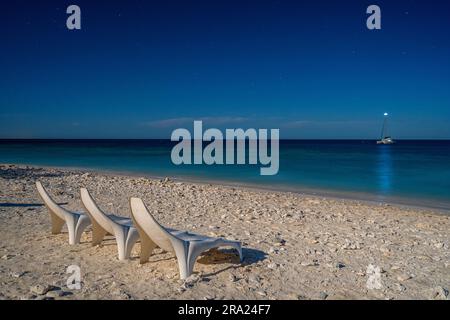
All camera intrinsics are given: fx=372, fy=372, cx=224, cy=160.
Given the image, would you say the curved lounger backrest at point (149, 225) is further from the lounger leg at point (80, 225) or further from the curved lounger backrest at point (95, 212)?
the lounger leg at point (80, 225)

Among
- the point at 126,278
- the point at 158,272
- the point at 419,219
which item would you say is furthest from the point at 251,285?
the point at 419,219

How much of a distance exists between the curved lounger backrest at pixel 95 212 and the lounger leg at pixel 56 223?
126 cm

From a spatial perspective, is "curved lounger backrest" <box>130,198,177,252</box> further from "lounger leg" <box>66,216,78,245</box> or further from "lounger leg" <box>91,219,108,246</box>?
"lounger leg" <box>66,216,78,245</box>

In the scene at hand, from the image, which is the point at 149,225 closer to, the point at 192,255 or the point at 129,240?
the point at 192,255

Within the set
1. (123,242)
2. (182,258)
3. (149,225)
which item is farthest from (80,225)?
(182,258)

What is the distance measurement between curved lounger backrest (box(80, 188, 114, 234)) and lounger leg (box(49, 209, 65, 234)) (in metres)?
1.26

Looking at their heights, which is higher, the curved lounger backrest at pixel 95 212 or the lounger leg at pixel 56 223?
the curved lounger backrest at pixel 95 212

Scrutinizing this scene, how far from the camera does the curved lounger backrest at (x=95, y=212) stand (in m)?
5.79

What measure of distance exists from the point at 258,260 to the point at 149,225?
1.86m

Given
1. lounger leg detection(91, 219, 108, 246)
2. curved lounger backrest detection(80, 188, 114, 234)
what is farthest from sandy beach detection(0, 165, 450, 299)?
curved lounger backrest detection(80, 188, 114, 234)

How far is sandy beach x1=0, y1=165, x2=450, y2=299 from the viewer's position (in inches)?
179

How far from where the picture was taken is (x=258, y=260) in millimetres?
5707

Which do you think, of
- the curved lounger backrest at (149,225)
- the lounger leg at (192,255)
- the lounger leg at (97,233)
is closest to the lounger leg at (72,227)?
the lounger leg at (97,233)
